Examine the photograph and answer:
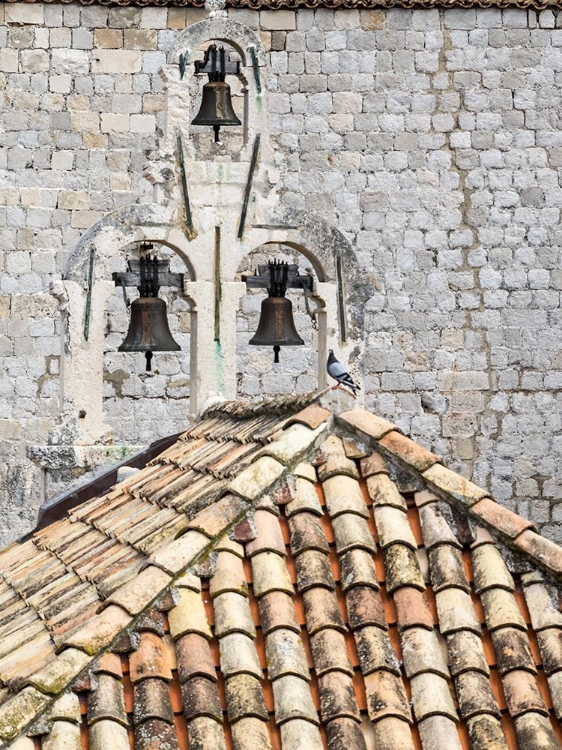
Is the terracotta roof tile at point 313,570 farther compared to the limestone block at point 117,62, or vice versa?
the limestone block at point 117,62

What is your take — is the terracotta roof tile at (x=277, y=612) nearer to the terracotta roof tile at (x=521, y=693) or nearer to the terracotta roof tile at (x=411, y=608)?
the terracotta roof tile at (x=411, y=608)

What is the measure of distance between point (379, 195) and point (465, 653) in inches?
368

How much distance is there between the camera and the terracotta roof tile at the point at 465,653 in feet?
12.6

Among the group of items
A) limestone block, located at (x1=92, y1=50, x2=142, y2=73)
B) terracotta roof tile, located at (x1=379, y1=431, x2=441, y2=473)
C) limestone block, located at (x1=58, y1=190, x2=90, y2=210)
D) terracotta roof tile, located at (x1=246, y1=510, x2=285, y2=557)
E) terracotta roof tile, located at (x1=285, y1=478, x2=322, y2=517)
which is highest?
limestone block, located at (x1=92, y1=50, x2=142, y2=73)

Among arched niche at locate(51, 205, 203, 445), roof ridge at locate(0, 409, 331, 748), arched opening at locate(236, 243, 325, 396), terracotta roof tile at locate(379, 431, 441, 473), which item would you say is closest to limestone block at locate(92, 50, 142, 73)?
arched opening at locate(236, 243, 325, 396)

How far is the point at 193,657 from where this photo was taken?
3.76 metres

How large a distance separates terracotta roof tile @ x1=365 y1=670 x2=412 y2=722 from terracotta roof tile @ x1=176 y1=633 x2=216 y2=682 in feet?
1.24

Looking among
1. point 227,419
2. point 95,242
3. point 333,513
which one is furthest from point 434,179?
point 333,513

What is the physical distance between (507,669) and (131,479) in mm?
2339

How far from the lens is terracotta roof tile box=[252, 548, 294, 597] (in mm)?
4016

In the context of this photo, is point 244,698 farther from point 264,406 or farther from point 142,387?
point 142,387

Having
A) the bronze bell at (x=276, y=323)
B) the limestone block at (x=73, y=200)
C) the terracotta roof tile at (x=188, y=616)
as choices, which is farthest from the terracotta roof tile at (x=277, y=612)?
the limestone block at (x=73, y=200)

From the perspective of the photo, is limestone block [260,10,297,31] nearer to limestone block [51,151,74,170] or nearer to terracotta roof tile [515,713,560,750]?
limestone block [51,151,74,170]

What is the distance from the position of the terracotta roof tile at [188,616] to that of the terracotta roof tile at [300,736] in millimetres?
355
